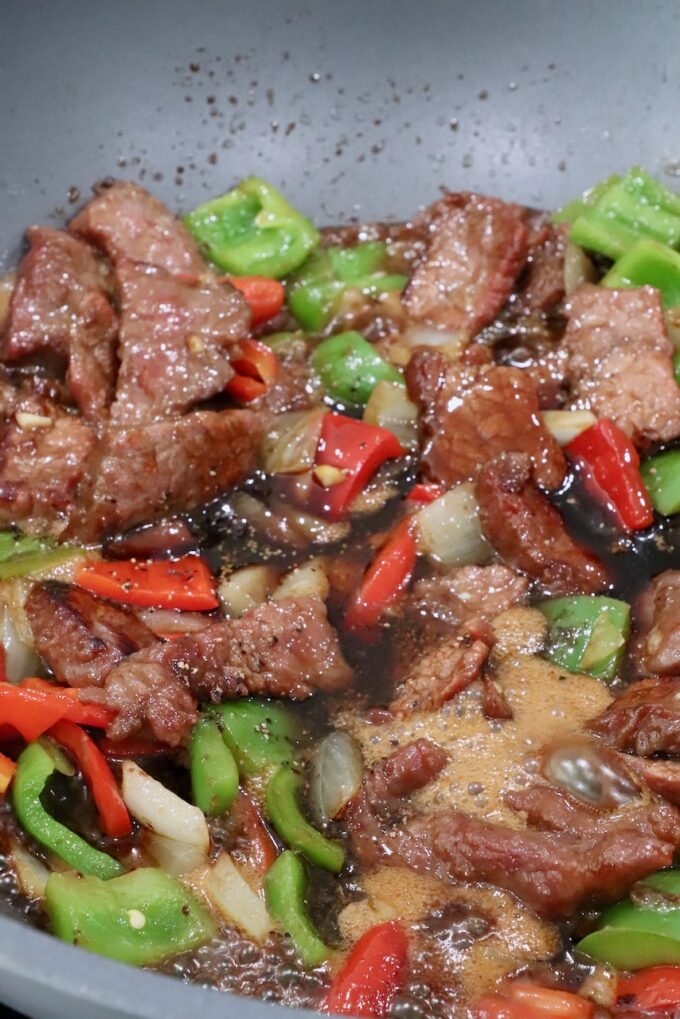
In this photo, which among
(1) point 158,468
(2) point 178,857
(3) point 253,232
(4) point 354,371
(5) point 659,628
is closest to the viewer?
(2) point 178,857

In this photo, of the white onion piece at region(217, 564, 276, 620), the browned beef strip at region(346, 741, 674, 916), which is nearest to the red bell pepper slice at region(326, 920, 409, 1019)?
the browned beef strip at region(346, 741, 674, 916)

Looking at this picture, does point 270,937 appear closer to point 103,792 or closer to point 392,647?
point 103,792

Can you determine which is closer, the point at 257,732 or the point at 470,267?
the point at 257,732

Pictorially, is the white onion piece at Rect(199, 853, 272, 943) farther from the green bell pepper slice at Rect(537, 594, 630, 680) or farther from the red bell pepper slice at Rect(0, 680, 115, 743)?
the green bell pepper slice at Rect(537, 594, 630, 680)

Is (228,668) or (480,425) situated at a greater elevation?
(480,425)

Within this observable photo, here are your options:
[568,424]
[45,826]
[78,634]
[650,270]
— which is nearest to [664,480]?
[568,424]

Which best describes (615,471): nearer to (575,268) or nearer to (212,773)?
(575,268)

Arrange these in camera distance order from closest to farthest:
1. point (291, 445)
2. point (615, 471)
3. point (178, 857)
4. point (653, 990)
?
point (653, 990), point (178, 857), point (615, 471), point (291, 445)

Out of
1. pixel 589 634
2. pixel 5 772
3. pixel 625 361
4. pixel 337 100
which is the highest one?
pixel 337 100
